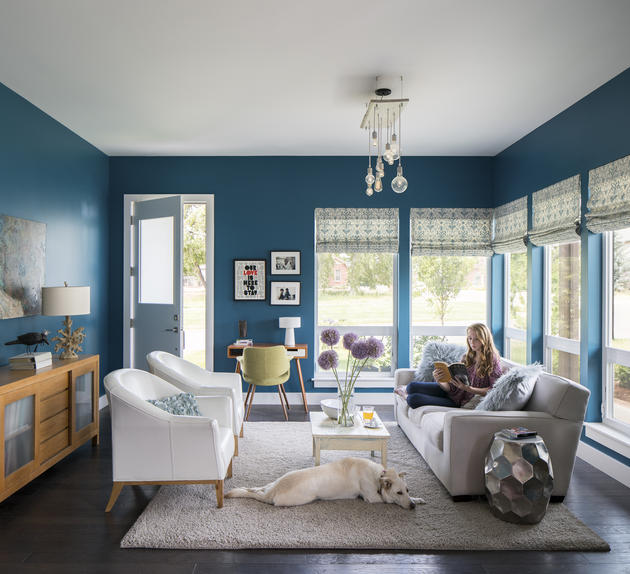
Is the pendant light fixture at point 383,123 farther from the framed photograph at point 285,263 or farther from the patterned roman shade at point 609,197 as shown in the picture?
the framed photograph at point 285,263

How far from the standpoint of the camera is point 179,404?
10.4ft

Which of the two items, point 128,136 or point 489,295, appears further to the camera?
point 489,295

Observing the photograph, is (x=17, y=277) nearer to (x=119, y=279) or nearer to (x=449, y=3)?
(x=119, y=279)

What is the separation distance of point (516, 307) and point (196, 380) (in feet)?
11.4

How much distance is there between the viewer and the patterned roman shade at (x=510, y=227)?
15.8 ft

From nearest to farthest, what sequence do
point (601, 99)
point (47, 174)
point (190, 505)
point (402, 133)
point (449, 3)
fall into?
point (449, 3), point (190, 505), point (601, 99), point (47, 174), point (402, 133)

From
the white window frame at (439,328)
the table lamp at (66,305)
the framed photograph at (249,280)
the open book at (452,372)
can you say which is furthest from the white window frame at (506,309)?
the table lamp at (66,305)

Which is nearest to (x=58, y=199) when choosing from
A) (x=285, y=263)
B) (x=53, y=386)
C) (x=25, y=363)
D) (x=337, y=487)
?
(x=25, y=363)

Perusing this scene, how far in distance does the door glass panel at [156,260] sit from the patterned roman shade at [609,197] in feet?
13.3

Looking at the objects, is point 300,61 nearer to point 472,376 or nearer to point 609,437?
point 472,376

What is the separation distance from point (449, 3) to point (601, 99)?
1.81 meters

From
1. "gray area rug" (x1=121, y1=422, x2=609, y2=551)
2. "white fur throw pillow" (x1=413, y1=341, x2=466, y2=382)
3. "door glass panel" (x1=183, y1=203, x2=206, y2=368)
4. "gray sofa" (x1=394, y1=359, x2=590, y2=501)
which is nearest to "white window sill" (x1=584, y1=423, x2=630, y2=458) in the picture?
"gray sofa" (x1=394, y1=359, x2=590, y2=501)

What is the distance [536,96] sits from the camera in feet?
12.4

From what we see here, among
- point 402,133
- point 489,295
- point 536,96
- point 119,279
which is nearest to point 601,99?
point 536,96
